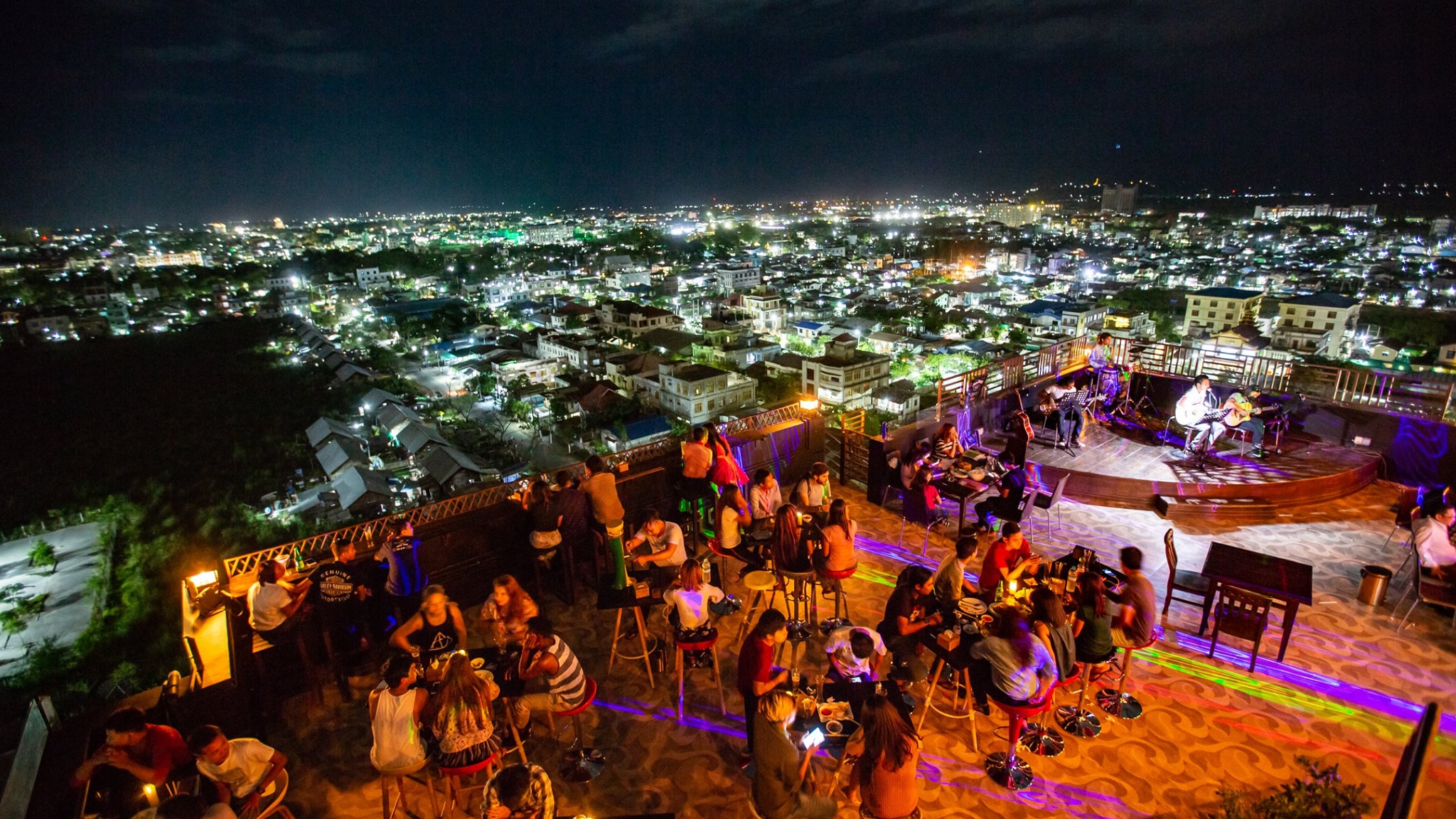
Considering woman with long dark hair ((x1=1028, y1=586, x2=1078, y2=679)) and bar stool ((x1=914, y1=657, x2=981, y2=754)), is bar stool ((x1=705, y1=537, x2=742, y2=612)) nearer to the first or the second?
bar stool ((x1=914, y1=657, x2=981, y2=754))

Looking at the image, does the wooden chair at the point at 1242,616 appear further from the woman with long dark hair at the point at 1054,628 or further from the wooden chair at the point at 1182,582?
the woman with long dark hair at the point at 1054,628

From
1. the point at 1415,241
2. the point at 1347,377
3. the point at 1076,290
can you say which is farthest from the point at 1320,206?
the point at 1347,377

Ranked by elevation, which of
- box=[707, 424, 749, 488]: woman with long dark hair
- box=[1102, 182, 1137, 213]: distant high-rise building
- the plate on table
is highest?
box=[1102, 182, 1137, 213]: distant high-rise building

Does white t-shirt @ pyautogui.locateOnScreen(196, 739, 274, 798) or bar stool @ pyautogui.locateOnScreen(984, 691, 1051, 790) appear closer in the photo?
white t-shirt @ pyautogui.locateOnScreen(196, 739, 274, 798)

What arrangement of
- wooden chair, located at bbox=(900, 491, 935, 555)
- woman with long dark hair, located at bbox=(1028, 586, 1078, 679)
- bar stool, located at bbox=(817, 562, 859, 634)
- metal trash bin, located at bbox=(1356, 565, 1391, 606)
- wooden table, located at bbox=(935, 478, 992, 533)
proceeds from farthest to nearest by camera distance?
wooden chair, located at bbox=(900, 491, 935, 555), wooden table, located at bbox=(935, 478, 992, 533), metal trash bin, located at bbox=(1356, 565, 1391, 606), bar stool, located at bbox=(817, 562, 859, 634), woman with long dark hair, located at bbox=(1028, 586, 1078, 679)

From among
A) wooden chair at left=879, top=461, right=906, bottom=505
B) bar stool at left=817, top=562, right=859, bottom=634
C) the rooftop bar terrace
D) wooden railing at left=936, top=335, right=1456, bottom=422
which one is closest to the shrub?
the rooftop bar terrace

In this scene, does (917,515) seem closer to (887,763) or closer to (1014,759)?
(1014,759)

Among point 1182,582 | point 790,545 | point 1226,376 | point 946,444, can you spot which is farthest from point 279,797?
point 1226,376
